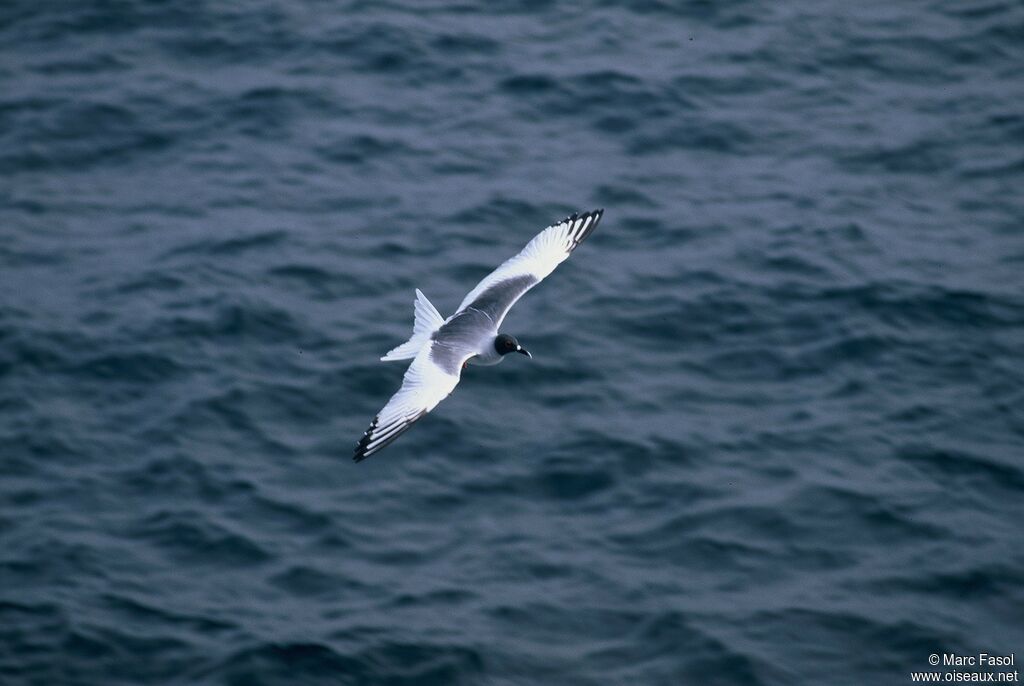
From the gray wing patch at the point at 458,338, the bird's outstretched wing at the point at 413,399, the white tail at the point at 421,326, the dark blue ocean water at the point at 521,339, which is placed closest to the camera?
Answer: the bird's outstretched wing at the point at 413,399

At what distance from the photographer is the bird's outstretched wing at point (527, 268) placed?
1352 cm

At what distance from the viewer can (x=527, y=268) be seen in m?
14.1

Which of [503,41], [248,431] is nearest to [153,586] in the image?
[248,431]

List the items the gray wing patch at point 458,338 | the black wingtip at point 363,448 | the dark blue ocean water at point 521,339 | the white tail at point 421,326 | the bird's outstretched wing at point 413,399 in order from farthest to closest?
1. the dark blue ocean water at point 521,339
2. the white tail at point 421,326
3. the gray wing patch at point 458,338
4. the bird's outstretched wing at point 413,399
5. the black wingtip at point 363,448

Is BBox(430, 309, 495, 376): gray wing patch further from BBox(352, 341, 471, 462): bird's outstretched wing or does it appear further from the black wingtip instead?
the black wingtip

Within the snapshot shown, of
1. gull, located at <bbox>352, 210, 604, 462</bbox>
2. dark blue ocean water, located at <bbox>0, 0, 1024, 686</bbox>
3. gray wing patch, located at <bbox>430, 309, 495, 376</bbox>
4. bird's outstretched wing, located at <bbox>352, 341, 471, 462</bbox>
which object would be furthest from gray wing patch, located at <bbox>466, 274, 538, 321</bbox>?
dark blue ocean water, located at <bbox>0, 0, 1024, 686</bbox>

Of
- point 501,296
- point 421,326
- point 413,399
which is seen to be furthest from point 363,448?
point 501,296

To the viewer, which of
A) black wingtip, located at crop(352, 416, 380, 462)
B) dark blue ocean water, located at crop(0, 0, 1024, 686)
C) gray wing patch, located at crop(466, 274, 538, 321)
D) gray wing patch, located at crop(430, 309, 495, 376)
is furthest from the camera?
dark blue ocean water, located at crop(0, 0, 1024, 686)

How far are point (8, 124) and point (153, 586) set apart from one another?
8180 mm

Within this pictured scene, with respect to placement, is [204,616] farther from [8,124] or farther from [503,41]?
[503,41]

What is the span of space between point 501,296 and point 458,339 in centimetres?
102

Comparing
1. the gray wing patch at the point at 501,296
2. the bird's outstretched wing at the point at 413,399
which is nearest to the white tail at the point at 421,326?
the bird's outstretched wing at the point at 413,399

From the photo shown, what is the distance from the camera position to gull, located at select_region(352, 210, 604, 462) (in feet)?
38.1

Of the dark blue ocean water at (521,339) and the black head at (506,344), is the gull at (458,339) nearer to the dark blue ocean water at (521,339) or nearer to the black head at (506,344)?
the black head at (506,344)
